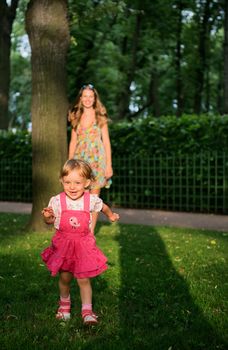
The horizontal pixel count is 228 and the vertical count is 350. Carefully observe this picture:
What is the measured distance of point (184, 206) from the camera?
39.4ft

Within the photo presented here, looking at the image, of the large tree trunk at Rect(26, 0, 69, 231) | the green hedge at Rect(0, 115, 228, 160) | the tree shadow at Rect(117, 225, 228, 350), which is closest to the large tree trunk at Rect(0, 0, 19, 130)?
the green hedge at Rect(0, 115, 228, 160)

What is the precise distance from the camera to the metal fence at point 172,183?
451 inches

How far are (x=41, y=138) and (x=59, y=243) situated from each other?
454 cm

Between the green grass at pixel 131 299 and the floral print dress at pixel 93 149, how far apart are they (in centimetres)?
107

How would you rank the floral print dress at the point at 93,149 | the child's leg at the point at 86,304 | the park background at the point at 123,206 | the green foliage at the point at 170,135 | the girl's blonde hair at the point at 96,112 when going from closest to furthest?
the park background at the point at 123,206
the child's leg at the point at 86,304
the girl's blonde hair at the point at 96,112
the floral print dress at the point at 93,149
the green foliage at the point at 170,135

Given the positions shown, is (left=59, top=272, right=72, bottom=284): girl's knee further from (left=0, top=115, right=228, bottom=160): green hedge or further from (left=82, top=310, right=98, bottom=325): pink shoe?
(left=0, top=115, right=228, bottom=160): green hedge

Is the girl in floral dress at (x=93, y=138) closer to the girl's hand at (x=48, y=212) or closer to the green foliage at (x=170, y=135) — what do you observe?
the girl's hand at (x=48, y=212)

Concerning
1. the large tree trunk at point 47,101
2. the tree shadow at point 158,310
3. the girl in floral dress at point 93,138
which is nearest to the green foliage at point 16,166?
the large tree trunk at point 47,101

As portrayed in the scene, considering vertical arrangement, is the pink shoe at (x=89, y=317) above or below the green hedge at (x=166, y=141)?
below

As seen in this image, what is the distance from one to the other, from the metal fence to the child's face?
7.91 meters

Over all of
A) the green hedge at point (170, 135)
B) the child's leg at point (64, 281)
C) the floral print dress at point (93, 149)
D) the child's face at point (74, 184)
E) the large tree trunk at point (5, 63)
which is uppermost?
the large tree trunk at point (5, 63)

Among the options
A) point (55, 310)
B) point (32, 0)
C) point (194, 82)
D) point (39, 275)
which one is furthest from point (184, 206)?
point (194, 82)

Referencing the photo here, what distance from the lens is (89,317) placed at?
3.58m

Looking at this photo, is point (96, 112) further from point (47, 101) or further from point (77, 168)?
point (77, 168)
